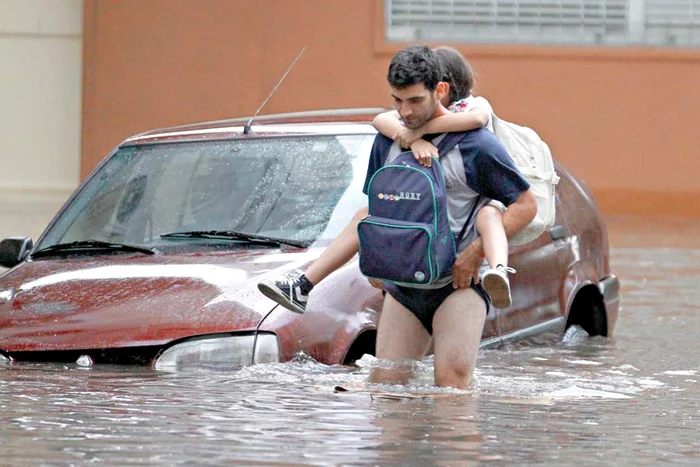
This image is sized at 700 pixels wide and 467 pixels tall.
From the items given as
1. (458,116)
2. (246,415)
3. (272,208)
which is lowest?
(246,415)

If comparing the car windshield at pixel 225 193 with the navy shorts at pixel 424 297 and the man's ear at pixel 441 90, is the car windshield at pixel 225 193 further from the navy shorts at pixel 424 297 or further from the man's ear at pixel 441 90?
the man's ear at pixel 441 90

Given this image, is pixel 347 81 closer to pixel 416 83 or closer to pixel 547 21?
pixel 547 21

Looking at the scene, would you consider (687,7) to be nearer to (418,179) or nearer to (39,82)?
(39,82)

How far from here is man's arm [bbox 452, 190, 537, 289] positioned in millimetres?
5707

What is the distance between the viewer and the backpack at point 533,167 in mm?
6020

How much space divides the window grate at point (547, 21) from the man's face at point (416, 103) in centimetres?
1390

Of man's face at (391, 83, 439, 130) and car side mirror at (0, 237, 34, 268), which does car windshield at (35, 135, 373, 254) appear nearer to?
car side mirror at (0, 237, 34, 268)

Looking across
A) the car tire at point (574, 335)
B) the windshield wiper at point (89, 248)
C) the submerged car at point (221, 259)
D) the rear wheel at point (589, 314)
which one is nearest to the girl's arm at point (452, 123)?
the submerged car at point (221, 259)

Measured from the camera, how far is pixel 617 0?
63.2 feet

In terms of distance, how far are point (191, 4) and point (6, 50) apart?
2667mm

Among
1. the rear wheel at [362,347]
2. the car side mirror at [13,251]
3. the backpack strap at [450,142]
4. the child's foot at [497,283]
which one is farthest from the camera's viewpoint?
the car side mirror at [13,251]

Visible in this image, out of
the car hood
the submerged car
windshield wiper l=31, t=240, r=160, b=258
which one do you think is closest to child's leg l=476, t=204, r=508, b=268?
the submerged car

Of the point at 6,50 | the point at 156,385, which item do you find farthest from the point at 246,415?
the point at 6,50

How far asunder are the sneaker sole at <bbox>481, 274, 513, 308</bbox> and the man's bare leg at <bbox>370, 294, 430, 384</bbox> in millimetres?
384
